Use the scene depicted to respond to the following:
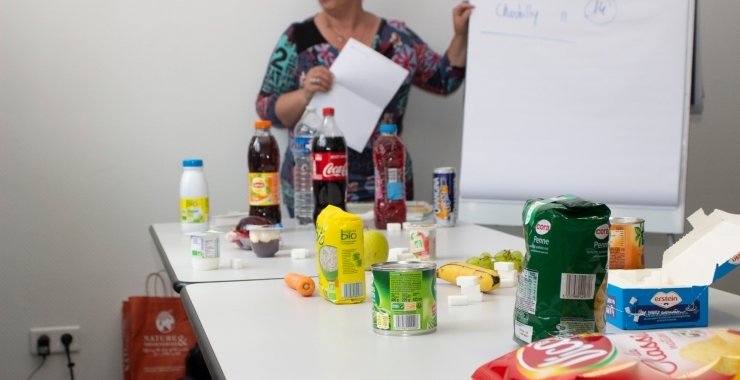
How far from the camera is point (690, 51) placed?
256 cm

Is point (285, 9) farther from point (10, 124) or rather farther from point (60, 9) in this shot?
point (10, 124)

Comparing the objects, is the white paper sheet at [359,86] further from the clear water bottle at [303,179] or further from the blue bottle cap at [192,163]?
the blue bottle cap at [192,163]

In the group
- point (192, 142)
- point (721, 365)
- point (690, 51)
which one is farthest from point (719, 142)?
point (721, 365)

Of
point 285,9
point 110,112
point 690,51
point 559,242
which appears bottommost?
point 559,242

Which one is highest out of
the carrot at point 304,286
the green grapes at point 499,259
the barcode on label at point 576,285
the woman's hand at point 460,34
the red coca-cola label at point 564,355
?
the woman's hand at point 460,34

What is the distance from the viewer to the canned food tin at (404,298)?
1.09 meters

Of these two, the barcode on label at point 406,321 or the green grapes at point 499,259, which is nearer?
the barcode on label at point 406,321

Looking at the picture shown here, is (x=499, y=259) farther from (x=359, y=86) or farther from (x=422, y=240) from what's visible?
(x=359, y=86)

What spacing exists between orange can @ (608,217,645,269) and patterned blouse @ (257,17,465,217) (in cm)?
174

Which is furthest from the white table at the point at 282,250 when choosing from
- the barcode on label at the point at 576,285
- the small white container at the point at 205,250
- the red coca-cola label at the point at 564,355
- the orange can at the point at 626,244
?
the red coca-cola label at the point at 564,355

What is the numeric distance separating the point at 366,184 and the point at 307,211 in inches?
23.7

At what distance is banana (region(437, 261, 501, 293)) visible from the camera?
139cm

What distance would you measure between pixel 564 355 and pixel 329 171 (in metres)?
1.40

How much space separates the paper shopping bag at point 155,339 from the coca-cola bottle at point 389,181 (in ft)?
3.83
